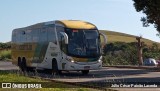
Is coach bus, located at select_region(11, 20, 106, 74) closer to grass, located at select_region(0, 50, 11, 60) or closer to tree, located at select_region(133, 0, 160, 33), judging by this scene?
A: tree, located at select_region(133, 0, 160, 33)

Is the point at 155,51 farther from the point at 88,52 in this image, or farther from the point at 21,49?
the point at 88,52

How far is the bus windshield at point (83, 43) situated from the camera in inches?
1083

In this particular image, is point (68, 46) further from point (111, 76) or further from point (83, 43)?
point (111, 76)

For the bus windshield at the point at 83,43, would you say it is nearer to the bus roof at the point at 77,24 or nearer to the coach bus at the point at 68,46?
the coach bus at the point at 68,46

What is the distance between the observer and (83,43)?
2761 cm

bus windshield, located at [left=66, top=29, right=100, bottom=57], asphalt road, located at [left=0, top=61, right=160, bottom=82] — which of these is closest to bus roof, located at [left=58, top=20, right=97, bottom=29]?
bus windshield, located at [left=66, top=29, right=100, bottom=57]

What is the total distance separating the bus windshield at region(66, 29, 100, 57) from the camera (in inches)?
1083

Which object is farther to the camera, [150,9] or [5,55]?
[5,55]

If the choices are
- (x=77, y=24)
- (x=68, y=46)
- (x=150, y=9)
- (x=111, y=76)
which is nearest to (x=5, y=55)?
(x=150, y=9)

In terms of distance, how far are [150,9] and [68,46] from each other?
9477 millimetres

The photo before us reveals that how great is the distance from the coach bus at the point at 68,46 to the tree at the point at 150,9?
19.3ft

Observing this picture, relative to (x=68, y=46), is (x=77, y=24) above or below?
above

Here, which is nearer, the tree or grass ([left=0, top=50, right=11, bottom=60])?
the tree

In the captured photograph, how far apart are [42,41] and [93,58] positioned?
485 centimetres
